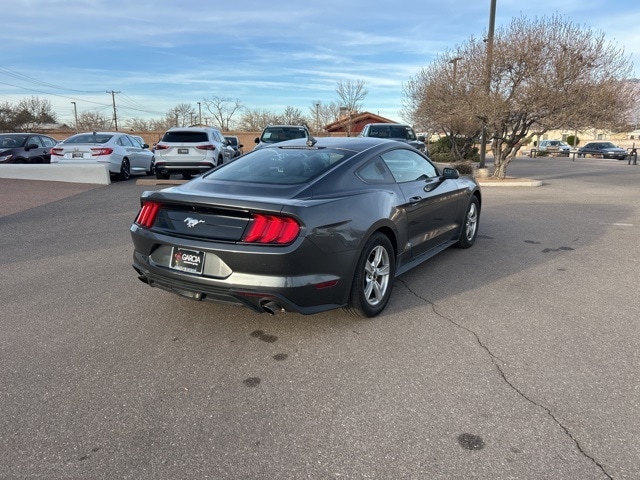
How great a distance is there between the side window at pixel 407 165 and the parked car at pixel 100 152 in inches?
488

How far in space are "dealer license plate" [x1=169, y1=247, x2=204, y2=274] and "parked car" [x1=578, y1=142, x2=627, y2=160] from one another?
42415 millimetres

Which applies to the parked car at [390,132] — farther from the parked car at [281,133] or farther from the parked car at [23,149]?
the parked car at [23,149]

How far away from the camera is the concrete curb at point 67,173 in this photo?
14.8 metres

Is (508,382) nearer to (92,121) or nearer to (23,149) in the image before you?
(23,149)

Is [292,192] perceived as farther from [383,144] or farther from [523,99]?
[523,99]

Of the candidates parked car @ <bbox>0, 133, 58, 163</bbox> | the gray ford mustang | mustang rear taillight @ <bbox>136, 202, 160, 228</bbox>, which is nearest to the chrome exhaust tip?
the gray ford mustang

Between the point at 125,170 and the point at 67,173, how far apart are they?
178 cm

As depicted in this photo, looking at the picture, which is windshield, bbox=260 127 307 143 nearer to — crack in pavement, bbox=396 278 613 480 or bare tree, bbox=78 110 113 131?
crack in pavement, bbox=396 278 613 480

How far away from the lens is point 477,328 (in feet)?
12.8

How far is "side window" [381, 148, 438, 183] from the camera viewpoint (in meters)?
4.78

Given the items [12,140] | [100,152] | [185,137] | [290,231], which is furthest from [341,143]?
[12,140]

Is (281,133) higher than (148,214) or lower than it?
higher

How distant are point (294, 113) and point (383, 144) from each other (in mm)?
67436

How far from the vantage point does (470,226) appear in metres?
6.57
